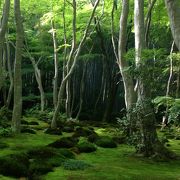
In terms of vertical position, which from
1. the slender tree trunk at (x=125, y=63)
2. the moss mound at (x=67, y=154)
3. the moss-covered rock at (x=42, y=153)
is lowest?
the moss mound at (x=67, y=154)

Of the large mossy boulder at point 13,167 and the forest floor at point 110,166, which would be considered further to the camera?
the forest floor at point 110,166

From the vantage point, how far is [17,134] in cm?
1344

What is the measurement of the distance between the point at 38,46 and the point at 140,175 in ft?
66.0

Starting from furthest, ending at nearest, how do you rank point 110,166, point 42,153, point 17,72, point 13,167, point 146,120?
1. point 17,72
2. point 146,120
3. point 42,153
4. point 110,166
5. point 13,167

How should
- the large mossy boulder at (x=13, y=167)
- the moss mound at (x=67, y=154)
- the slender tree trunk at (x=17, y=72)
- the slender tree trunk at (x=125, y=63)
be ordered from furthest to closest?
the slender tree trunk at (x=17, y=72) < the slender tree trunk at (x=125, y=63) < the moss mound at (x=67, y=154) < the large mossy boulder at (x=13, y=167)

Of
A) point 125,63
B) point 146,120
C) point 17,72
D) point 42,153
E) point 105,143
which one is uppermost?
point 125,63

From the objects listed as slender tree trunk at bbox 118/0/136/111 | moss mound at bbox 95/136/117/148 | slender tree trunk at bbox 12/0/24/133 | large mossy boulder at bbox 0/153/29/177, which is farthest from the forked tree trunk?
slender tree trunk at bbox 12/0/24/133

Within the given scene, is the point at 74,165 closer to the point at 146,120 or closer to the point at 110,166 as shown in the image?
the point at 110,166

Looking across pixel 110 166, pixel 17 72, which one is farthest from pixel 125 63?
pixel 110 166

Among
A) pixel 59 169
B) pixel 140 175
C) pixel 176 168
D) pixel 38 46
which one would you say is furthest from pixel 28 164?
pixel 38 46

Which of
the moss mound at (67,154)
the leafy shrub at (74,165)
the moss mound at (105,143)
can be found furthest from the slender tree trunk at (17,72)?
the leafy shrub at (74,165)

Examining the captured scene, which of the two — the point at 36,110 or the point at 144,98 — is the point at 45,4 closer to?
the point at 36,110

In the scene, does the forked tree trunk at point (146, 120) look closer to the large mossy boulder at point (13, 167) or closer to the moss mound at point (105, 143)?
the moss mound at point (105, 143)

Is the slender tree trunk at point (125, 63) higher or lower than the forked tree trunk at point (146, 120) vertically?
higher
